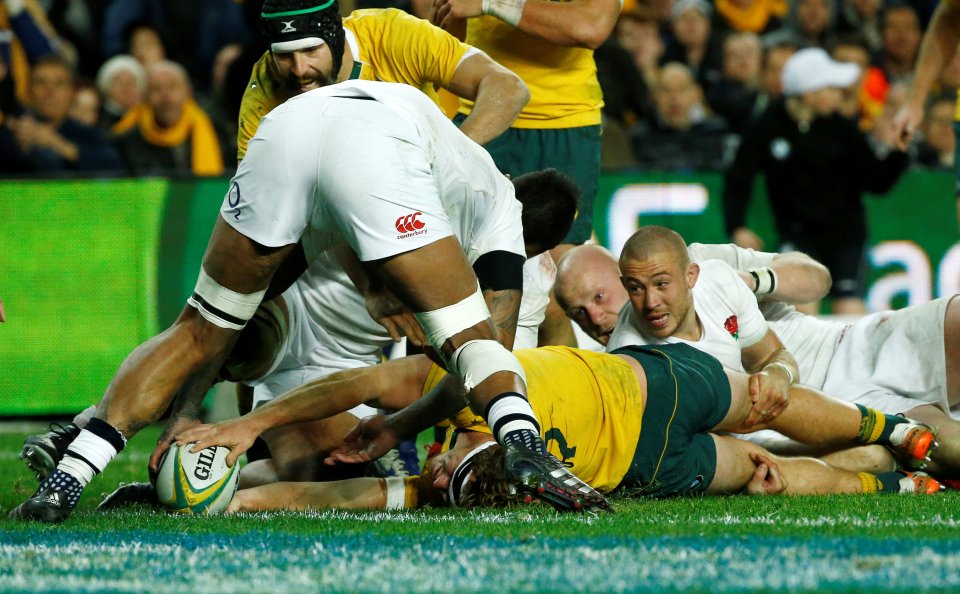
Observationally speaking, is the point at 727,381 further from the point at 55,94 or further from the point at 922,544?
the point at 55,94

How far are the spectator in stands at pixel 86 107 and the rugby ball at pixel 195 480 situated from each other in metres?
6.27

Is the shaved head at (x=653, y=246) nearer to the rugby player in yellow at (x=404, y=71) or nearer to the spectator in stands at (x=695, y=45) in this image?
the rugby player in yellow at (x=404, y=71)

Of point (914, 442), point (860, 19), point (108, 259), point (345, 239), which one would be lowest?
point (108, 259)

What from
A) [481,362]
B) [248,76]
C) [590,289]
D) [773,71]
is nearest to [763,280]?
[590,289]

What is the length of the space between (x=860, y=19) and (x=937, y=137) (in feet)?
6.80

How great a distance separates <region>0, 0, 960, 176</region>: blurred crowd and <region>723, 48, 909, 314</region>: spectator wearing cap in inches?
14.3

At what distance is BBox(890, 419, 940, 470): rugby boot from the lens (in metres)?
5.54

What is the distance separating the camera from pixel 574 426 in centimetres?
473

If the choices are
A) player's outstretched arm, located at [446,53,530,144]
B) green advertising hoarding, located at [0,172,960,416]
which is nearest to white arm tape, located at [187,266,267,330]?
player's outstretched arm, located at [446,53,530,144]

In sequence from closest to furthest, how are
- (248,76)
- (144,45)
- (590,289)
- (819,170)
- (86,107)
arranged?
(590,289), (819,170), (248,76), (86,107), (144,45)

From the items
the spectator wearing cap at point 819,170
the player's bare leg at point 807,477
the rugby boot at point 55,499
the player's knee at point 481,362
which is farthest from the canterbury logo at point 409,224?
the spectator wearing cap at point 819,170

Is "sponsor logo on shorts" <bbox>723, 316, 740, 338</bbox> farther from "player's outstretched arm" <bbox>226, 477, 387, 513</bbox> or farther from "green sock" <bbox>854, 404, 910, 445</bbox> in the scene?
"player's outstretched arm" <bbox>226, 477, 387, 513</bbox>

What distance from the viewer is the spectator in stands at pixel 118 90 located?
11.0 metres

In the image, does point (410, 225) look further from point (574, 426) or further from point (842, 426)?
point (842, 426)
